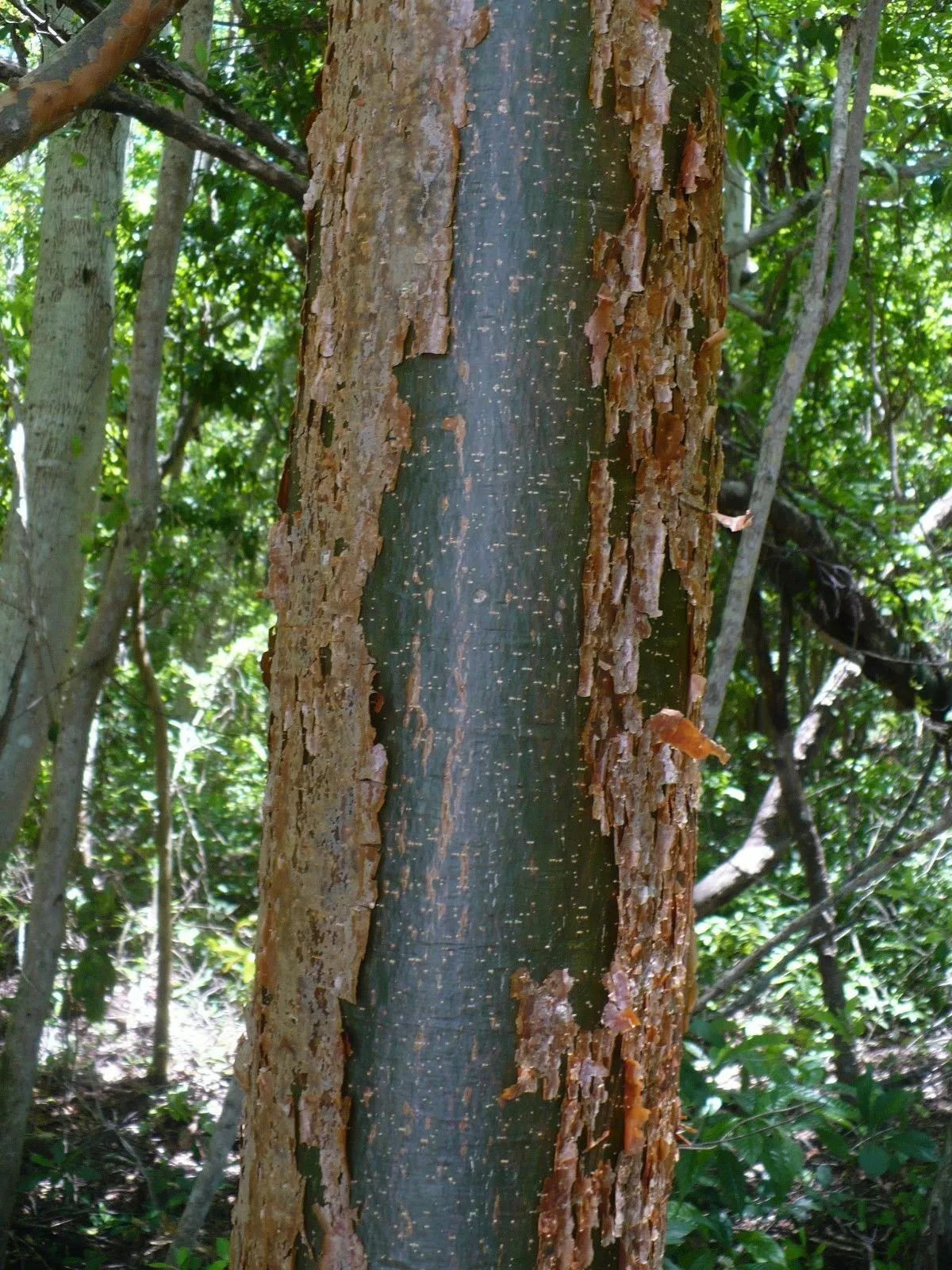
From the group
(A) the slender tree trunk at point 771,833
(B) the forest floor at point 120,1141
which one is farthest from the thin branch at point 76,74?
(A) the slender tree trunk at point 771,833

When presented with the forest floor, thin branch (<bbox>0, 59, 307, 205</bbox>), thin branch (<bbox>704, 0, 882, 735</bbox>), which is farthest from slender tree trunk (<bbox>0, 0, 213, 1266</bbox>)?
thin branch (<bbox>704, 0, 882, 735</bbox>)

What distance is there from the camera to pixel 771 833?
5.02 meters

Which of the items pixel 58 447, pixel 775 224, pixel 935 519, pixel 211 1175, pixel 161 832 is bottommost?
pixel 211 1175

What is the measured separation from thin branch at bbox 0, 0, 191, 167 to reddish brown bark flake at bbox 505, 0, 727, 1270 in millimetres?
402

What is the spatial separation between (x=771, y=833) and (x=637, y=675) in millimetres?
4336

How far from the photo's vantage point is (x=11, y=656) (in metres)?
4.09

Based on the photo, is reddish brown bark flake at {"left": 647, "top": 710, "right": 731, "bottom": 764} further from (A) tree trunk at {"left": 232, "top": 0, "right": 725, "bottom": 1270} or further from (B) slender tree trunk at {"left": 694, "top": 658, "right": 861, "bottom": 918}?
(B) slender tree trunk at {"left": 694, "top": 658, "right": 861, "bottom": 918}

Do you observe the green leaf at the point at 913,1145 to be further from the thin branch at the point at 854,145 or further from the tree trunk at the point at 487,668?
the tree trunk at the point at 487,668

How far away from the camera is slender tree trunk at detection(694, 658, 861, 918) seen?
4.88m

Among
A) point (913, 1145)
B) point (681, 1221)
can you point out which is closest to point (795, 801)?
point (913, 1145)

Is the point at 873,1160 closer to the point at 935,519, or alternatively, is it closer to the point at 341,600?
the point at 341,600

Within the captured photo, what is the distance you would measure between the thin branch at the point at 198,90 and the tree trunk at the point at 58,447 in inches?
69.0

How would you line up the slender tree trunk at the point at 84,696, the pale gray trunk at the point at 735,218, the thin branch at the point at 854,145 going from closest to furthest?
1. the thin branch at the point at 854,145
2. the slender tree trunk at the point at 84,696
3. the pale gray trunk at the point at 735,218

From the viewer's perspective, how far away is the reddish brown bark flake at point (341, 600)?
2.95ft
